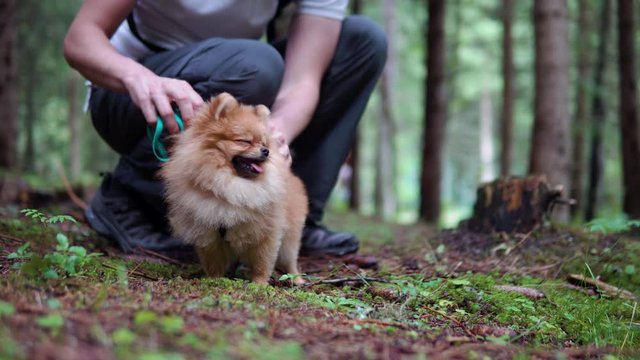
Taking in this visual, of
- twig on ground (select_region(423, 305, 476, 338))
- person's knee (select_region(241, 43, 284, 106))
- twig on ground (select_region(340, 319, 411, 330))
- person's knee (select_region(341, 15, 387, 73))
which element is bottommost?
twig on ground (select_region(423, 305, 476, 338))

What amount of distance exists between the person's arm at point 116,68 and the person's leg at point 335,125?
1.34 meters

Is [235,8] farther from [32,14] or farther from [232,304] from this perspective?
[32,14]

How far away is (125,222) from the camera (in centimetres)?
371

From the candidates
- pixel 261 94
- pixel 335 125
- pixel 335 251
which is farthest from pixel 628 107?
pixel 261 94

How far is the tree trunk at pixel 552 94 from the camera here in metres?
6.16

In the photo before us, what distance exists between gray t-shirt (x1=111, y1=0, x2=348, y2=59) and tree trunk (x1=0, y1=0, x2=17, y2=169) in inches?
211

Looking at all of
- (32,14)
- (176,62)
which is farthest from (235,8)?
(32,14)

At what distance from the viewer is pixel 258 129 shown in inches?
117

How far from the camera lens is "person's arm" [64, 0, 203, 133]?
109 inches

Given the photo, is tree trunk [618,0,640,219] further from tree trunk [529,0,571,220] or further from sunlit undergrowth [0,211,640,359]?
sunlit undergrowth [0,211,640,359]

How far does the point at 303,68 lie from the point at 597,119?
866 centimetres

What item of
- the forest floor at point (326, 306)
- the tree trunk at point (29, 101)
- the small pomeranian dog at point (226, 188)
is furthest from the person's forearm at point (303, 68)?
the tree trunk at point (29, 101)

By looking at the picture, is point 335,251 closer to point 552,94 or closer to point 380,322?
point 380,322

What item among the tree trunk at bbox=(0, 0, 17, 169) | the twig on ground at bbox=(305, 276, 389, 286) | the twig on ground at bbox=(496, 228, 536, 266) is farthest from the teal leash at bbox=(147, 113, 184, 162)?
the tree trunk at bbox=(0, 0, 17, 169)
